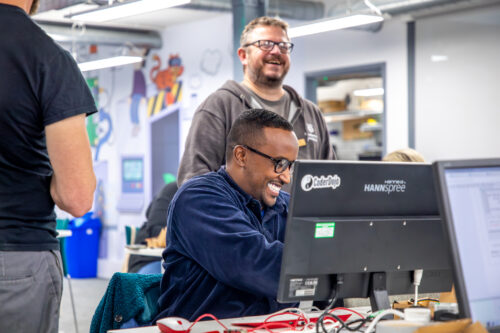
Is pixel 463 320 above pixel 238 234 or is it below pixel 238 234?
below

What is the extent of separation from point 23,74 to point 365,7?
13.7 feet

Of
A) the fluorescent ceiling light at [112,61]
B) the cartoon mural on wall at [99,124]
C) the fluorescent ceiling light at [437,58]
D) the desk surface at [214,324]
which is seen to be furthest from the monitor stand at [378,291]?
the cartoon mural on wall at [99,124]

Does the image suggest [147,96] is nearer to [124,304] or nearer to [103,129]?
[103,129]

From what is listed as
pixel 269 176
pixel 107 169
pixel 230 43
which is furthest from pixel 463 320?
pixel 107 169

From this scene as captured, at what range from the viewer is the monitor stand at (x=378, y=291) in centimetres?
172

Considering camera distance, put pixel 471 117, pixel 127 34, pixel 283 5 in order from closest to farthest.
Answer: pixel 471 117 < pixel 283 5 < pixel 127 34

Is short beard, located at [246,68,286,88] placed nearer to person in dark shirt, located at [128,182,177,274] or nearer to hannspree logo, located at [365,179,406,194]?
hannspree logo, located at [365,179,406,194]

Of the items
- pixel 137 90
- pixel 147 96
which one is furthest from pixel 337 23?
pixel 137 90

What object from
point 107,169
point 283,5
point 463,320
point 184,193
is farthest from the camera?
point 107,169

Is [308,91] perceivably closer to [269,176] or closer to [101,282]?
[101,282]

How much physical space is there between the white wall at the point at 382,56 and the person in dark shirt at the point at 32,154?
5407 millimetres

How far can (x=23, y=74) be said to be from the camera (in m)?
1.65

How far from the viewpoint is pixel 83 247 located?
30.7 ft

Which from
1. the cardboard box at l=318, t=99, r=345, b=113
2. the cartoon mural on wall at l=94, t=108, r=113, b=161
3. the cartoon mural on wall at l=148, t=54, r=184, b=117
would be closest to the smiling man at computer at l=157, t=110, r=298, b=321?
the cartoon mural on wall at l=148, t=54, r=184, b=117
